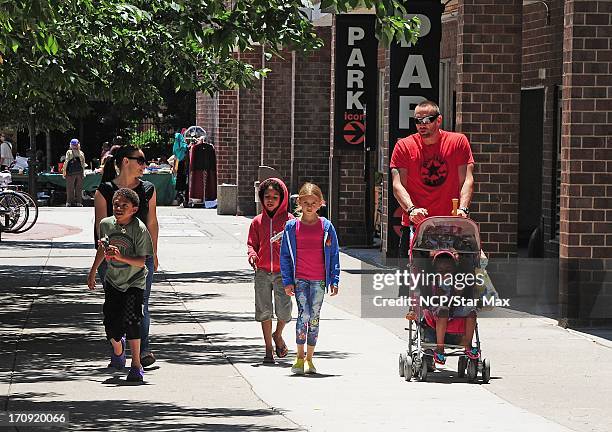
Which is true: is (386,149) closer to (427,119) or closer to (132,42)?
(132,42)

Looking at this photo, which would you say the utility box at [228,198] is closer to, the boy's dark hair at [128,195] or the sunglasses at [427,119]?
the sunglasses at [427,119]

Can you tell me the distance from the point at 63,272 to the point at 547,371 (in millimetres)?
10799

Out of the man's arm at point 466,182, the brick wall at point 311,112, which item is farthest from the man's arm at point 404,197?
the brick wall at point 311,112

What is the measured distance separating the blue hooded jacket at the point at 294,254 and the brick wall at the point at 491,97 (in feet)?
19.2

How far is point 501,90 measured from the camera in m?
17.8

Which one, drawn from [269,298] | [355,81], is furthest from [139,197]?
[355,81]

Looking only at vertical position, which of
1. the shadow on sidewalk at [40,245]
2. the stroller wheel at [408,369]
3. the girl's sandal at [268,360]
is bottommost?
the shadow on sidewalk at [40,245]

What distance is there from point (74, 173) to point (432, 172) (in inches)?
1134

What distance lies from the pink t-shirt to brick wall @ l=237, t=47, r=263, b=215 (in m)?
25.2

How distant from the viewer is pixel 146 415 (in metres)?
10.2

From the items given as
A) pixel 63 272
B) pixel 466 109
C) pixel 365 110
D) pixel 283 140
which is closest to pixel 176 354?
pixel 466 109

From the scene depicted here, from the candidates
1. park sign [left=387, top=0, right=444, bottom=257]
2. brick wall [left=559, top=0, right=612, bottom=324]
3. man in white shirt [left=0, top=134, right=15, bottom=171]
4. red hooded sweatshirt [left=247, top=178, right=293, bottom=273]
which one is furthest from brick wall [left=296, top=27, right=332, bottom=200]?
red hooded sweatshirt [left=247, top=178, right=293, bottom=273]

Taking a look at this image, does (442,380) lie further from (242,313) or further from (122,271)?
(242,313)

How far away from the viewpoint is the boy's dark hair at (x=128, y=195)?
11.9 meters
